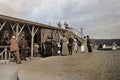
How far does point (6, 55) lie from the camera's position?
1950 cm

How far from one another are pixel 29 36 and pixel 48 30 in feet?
11.3

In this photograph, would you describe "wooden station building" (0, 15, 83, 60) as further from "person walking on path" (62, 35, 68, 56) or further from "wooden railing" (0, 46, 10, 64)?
"person walking on path" (62, 35, 68, 56)

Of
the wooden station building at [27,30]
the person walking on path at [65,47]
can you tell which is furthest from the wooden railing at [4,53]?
the person walking on path at [65,47]

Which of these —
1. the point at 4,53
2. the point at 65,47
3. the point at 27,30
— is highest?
the point at 27,30

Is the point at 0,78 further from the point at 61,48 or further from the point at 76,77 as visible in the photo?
the point at 61,48

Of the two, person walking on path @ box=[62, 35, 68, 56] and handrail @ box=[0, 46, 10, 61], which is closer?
handrail @ box=[0, 46, 10, 61]

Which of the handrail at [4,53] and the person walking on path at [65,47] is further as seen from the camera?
the person walking on path at [65,47]

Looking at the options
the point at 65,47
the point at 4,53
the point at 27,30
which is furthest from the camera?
the point at 65,47

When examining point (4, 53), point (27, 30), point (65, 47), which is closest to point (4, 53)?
point (4, 53)

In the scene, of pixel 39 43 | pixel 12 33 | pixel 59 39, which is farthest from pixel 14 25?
pixel 59 39

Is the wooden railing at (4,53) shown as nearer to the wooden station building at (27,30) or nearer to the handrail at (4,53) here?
the handrail at (4,53)

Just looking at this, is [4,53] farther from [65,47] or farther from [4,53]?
[65,47]

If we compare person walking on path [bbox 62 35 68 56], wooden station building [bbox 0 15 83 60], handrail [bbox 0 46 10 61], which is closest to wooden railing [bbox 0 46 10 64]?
handrail [bbox 0 46 10 61]

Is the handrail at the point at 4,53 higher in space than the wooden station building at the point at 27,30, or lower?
lower
